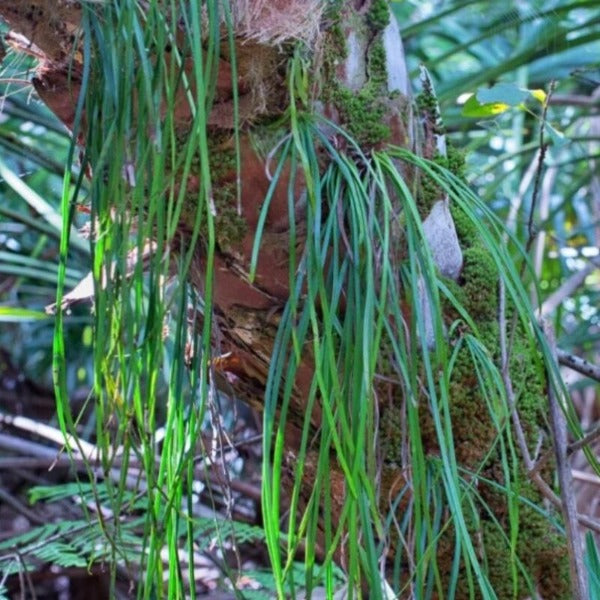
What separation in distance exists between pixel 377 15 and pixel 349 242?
20 centimetres

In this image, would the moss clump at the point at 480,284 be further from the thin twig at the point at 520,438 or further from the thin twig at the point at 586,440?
the thin twig at the point at 586,440

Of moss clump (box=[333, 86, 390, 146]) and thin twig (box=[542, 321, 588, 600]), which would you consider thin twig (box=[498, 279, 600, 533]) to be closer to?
thin twig (box=[542, 321, 588, 600])

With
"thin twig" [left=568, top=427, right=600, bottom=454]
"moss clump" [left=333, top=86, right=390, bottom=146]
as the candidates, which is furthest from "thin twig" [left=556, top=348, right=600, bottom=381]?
"moss clump" [left=333, top=86, right=390, bottom=146]

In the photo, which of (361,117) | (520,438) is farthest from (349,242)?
(520,438)

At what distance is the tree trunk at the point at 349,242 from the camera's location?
2.22 feet

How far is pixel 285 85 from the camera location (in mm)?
688

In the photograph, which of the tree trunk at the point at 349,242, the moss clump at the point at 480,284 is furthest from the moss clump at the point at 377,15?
the moss clump at the point at 480,284

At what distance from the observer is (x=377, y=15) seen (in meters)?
0.76

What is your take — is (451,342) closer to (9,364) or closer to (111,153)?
(111,153)


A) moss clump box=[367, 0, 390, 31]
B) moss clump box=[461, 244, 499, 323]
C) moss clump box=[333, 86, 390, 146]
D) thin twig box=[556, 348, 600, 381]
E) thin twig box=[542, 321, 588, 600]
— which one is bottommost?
thin twig box=[542, 321, 588, 600]

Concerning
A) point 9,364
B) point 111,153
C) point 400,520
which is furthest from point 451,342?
point 9,364

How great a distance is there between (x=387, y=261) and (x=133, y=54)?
0.68ft

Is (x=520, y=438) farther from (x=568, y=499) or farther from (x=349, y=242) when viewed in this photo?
(x=349, y=242)

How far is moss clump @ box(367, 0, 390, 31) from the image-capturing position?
30.0 inches
